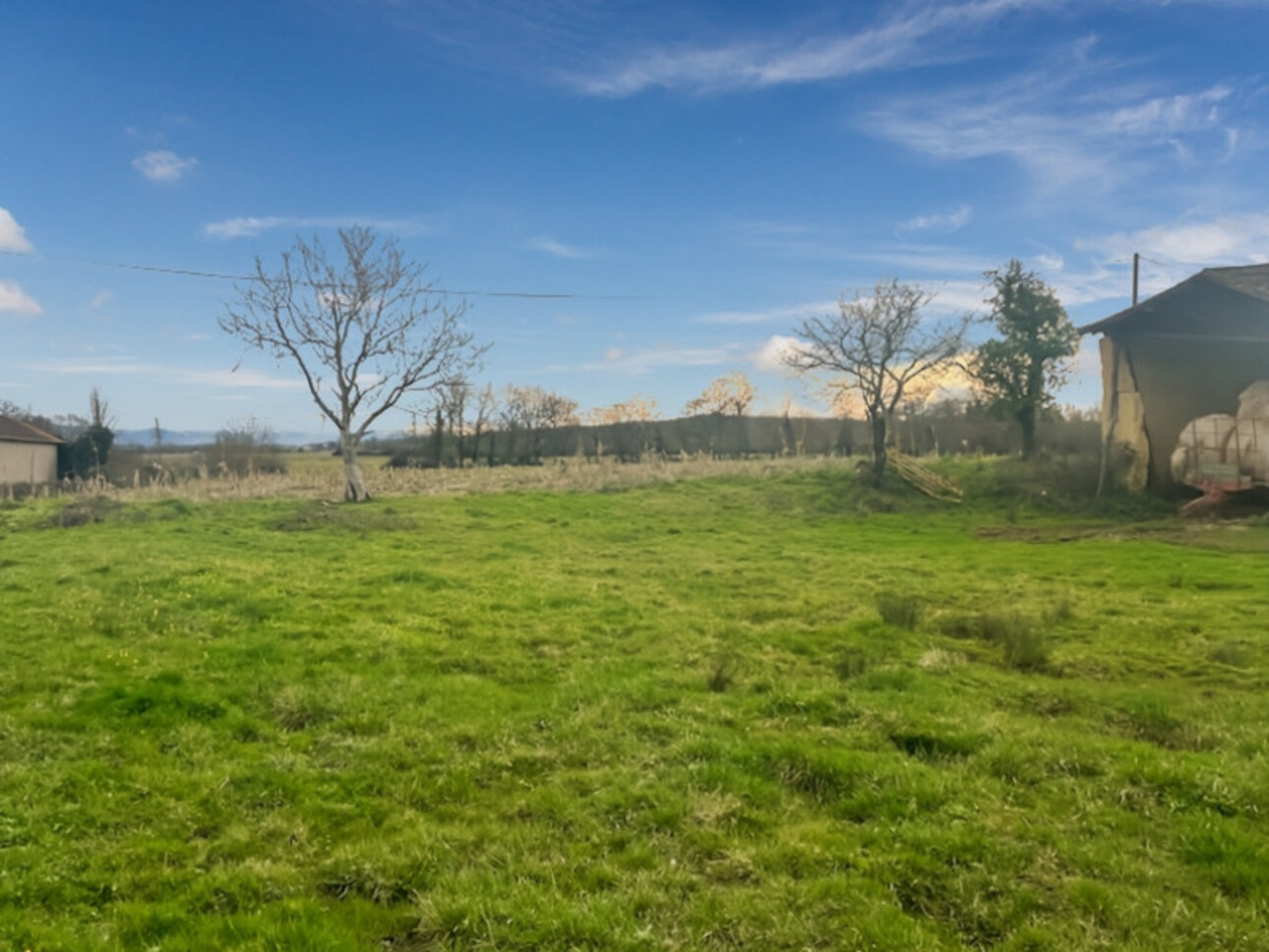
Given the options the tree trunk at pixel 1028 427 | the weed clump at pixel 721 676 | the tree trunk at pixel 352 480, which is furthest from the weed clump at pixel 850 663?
the tree trunk at pixel 1028 427

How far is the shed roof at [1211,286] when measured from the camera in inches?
903

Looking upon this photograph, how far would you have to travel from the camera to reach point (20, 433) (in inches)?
1668

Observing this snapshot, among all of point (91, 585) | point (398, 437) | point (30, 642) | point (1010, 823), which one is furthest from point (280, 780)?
point (398, 437)

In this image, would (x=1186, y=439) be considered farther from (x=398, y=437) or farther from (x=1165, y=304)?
(x=398, y=437)

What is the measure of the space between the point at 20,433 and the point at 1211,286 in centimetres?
5056

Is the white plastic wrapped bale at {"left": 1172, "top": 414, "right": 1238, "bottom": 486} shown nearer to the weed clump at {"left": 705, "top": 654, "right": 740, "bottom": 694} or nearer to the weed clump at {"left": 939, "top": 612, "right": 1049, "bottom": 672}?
the weed clump at {"left": 939, "top": 612, "right": 1049, "bottom": 672}

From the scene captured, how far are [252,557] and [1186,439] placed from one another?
2380cm

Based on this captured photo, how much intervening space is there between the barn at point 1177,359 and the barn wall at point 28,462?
46298 millimetres

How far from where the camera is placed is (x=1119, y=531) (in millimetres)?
20578

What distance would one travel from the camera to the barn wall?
40906 millimetres

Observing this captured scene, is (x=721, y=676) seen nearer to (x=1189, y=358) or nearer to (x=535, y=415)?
(x=1189, y=358)

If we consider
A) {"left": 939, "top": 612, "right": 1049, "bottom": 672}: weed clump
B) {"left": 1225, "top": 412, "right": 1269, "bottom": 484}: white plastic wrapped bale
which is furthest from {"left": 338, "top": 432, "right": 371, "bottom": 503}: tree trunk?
{"left": 1225, "top": 412, "right": 1269, "bottom": 484}: white plastic wrapped bale

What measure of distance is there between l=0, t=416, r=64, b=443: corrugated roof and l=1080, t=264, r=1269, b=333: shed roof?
47.1 meters

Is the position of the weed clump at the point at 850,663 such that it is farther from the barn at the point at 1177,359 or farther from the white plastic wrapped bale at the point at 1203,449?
the barn at the point at 1177,359
